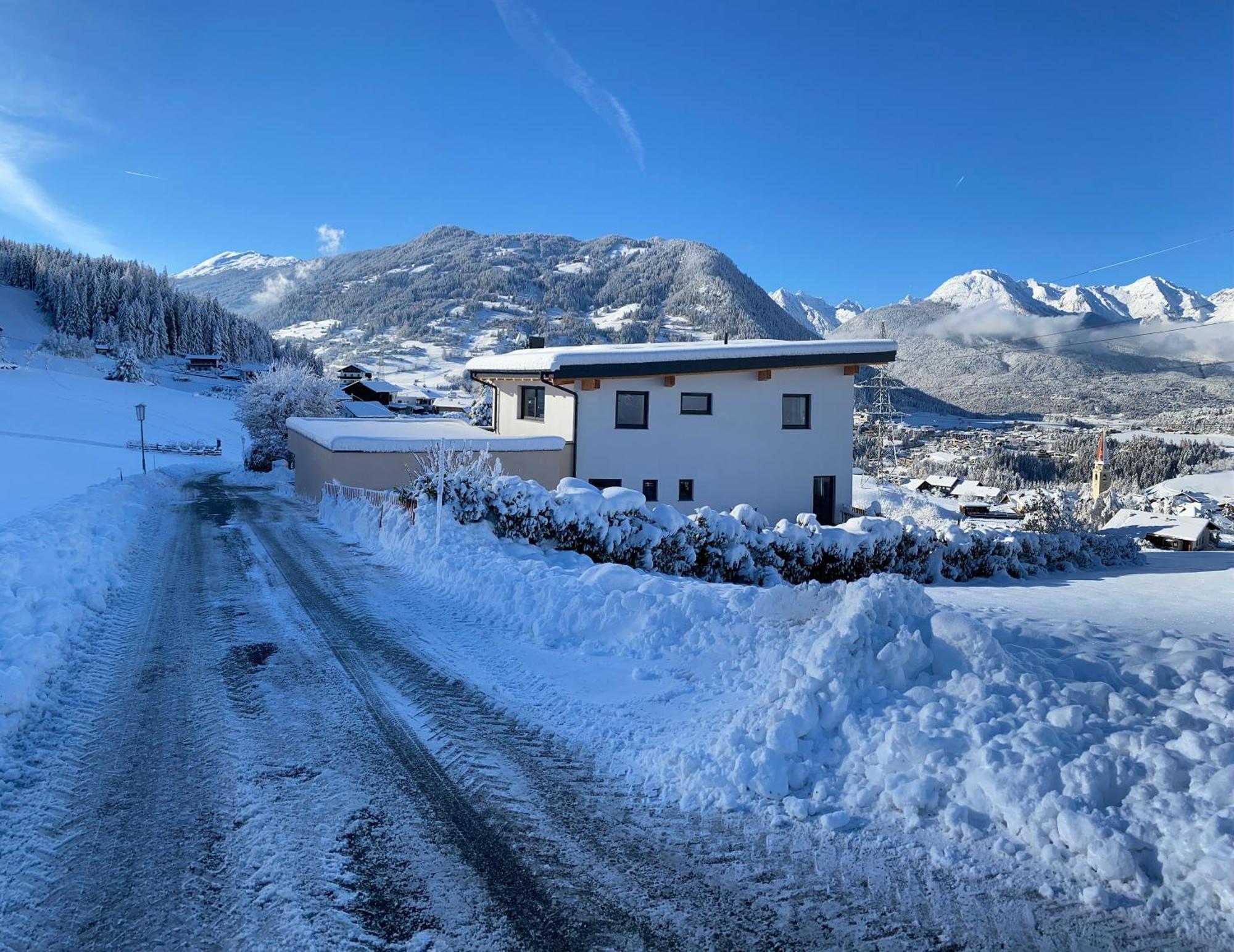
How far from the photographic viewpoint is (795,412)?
20.3m

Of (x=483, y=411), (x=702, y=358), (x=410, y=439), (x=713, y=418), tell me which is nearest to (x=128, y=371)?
(x=483, y=411)

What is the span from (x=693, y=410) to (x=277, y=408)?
1260 inches

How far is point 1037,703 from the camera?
4.82 meters

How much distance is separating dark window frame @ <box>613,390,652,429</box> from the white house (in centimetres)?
2

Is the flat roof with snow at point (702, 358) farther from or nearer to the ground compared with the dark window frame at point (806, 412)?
farther from the ground

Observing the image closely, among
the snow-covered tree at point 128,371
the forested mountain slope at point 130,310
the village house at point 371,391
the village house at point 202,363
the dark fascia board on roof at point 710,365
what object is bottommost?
the dark fascia board on roof at point 710,365

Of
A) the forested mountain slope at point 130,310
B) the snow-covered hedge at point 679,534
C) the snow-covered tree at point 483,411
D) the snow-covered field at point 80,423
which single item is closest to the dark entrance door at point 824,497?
the snow-covered hedge at point 679,534

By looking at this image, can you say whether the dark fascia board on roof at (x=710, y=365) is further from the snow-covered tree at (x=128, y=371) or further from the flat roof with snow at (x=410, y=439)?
the snow-covered tree at (x=128, y=371)

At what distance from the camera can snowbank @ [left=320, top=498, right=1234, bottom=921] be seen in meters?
3.77

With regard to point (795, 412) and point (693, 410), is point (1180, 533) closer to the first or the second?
point (795, 412)

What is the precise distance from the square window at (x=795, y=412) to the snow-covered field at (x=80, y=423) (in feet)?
69.5

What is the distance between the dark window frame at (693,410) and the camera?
1934 centimetres

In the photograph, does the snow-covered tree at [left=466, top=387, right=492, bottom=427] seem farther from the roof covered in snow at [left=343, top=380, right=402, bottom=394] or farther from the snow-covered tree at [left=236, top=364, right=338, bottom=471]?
the roof covered in snow at [left=343, top=380, right=402, bottom=394]

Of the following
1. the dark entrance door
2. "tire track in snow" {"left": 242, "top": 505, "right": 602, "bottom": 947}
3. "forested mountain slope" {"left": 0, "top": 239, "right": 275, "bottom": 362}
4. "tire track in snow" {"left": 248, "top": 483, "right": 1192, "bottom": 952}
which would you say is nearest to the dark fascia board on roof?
the dark entrance door
